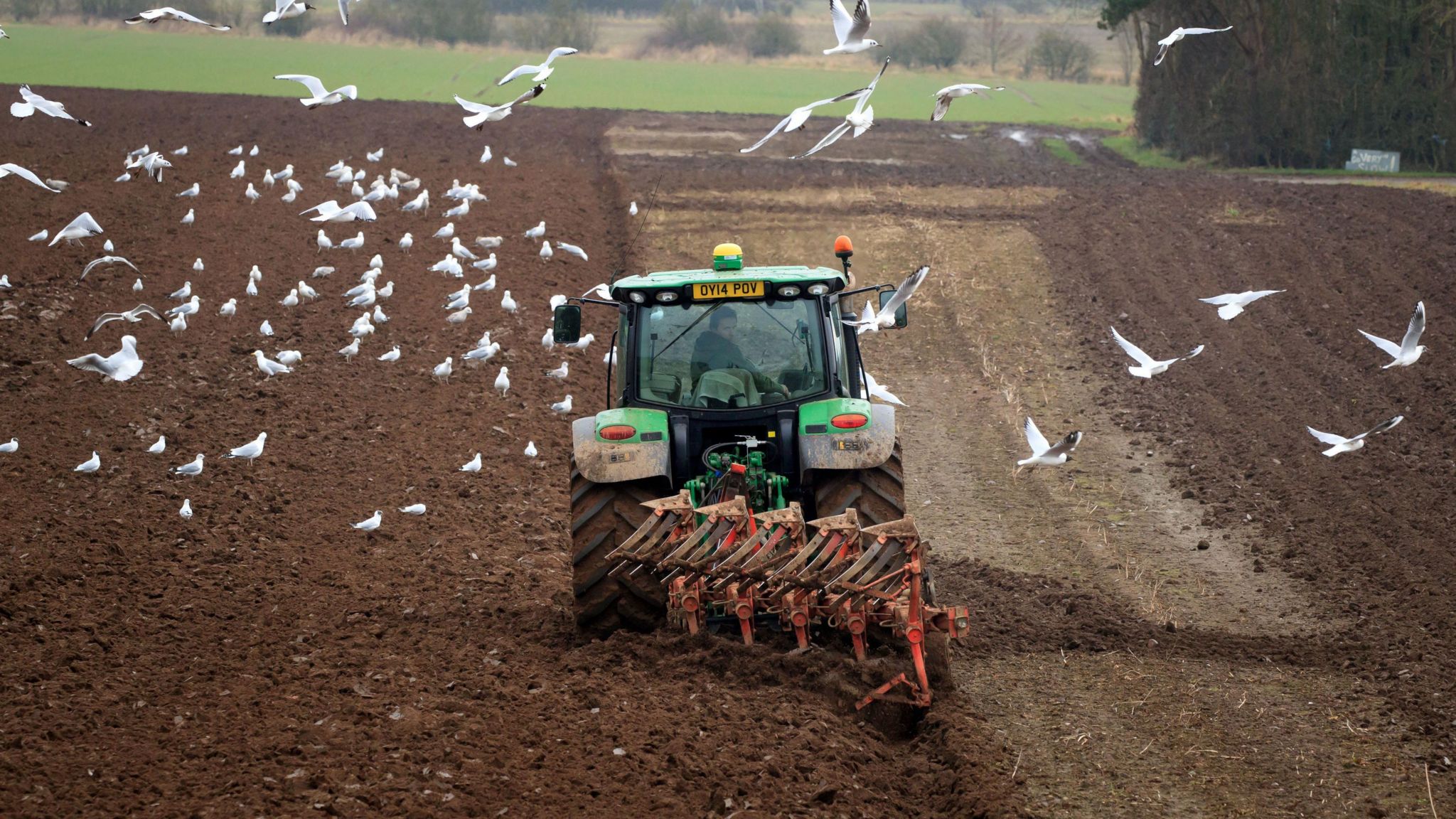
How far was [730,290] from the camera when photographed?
7355mm

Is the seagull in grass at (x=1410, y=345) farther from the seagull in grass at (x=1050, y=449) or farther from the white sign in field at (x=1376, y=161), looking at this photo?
the white sign in field at (x=1376, y=161)

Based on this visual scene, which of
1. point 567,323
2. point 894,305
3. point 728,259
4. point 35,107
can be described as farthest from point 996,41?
point 567,323

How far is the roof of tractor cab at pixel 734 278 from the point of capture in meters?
7.33

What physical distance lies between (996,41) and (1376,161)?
30.9 meters

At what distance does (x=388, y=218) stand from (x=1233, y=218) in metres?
13.4

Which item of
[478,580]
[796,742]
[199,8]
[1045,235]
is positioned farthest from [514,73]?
[199,8]

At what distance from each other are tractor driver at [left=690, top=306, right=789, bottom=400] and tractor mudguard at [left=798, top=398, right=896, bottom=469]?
0.46 metres

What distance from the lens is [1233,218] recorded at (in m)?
22.3

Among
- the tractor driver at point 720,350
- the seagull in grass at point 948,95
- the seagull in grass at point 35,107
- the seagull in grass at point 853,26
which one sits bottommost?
the tractor driver at point 720,350

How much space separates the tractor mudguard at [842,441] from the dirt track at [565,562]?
1051 mm

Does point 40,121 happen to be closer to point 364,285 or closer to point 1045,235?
point 364,285

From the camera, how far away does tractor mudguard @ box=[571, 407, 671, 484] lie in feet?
23.1

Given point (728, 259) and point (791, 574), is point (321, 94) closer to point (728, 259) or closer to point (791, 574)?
point (728, 259)

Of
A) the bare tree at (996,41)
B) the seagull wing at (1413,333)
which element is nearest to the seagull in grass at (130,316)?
the seagull wing at (1413,333)
